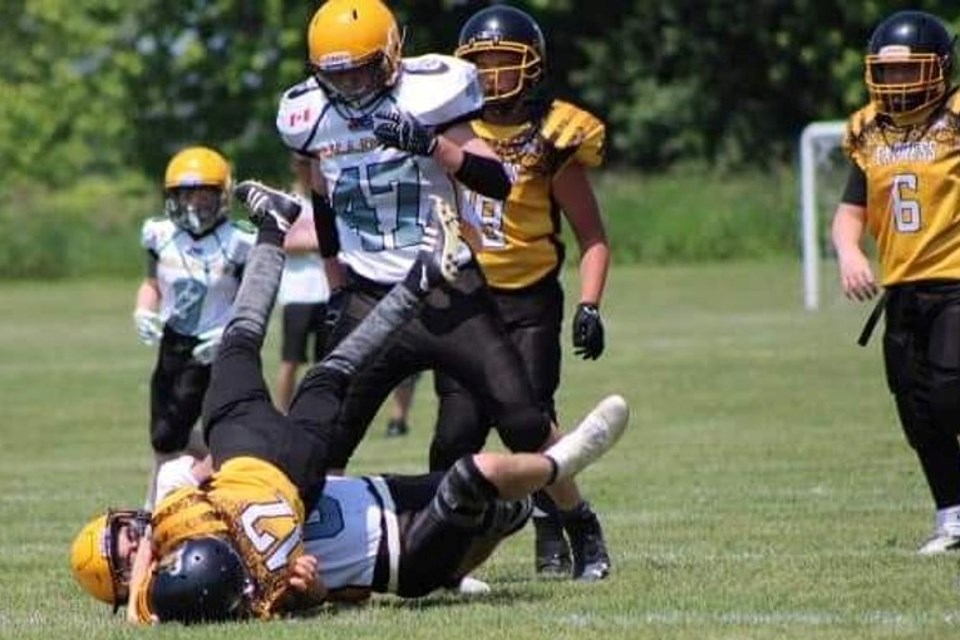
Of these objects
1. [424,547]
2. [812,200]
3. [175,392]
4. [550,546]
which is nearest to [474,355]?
[424,547]

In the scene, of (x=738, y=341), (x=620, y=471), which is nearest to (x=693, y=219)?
(x=738, y=341)

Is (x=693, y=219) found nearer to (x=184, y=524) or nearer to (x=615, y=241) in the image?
(x=615, y=241)

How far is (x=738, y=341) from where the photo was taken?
2073 cm

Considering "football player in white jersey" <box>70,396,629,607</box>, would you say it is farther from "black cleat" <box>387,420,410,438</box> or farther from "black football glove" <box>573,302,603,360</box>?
"black cleat" <box>387,420,410,438</box>

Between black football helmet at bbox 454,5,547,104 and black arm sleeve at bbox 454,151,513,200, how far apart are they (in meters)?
0.70

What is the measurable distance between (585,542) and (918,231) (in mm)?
1603

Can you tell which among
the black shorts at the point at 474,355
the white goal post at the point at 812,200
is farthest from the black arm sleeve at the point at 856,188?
the white goal post at the point at 812,200

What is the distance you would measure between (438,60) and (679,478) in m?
4.41

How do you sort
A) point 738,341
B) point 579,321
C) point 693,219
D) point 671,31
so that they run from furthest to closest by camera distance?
point 671,31 → point 693,219 → point 738,341 → point 579,321

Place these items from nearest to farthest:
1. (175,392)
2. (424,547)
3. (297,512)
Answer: (297,512) < (424,547) < (175,392)

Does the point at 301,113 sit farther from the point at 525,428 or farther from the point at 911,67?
the point at 911,67

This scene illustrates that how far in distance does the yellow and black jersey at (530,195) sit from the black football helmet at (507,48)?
0.44 ft

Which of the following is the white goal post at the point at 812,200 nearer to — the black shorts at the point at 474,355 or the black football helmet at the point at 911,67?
the black football helmet at the point at 911,67

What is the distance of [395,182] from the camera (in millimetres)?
7562
